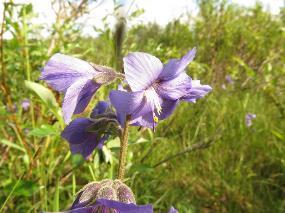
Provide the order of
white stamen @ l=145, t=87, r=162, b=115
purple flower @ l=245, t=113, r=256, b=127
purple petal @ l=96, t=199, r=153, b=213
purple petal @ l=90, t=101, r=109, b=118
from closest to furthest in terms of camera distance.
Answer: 1. purple petal @ l=96, t=199, r=153, b=213
2. white stamen @ l=145, t=87, r=162, b=115
3. purple petal @ l=90, t=101, r=109, b=118
4. purple flower @ l=245, t=113, r=256, b=127

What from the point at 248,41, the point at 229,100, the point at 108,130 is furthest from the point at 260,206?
the point at 248,41

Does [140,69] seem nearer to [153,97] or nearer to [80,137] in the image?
[153,97]

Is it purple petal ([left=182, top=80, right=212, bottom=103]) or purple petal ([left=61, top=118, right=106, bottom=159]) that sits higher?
purple petal ([left=182, top=80, right=212, bottom=103])

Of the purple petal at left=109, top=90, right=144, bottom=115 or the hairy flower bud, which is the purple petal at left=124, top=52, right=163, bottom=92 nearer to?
the purple petal at left=109, top=90, right=144, bottom=115

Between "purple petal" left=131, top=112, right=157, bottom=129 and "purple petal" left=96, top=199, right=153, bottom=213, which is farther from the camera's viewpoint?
"purple petal" left=131, top=112, right=157, bottom=129

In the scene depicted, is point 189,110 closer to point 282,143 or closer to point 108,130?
point 282,143

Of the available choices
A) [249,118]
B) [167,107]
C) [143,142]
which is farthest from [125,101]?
[249,118]

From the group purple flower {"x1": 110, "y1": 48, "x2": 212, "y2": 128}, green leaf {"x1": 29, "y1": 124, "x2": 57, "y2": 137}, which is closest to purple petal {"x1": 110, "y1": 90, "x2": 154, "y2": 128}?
purple flower {"x1": 110, "y1": 48, "x2": 212, "y2": 128}
